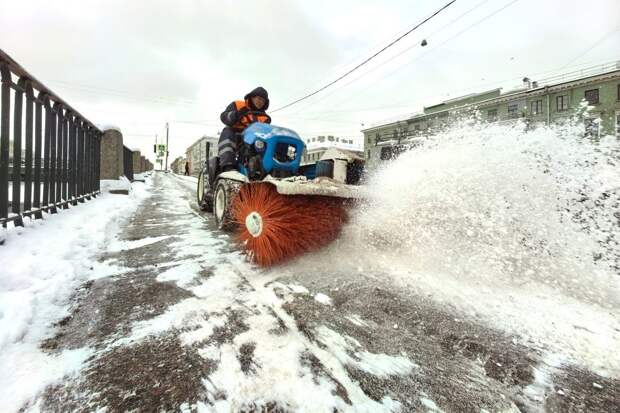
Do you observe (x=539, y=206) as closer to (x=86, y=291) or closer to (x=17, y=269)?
(x=86, y=291)

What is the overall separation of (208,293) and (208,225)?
9.75 feet

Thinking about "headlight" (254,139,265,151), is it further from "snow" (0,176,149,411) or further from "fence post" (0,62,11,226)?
"fence post" (0,62,11,226)

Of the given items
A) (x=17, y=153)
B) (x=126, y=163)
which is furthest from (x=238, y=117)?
(x=126, y=163)

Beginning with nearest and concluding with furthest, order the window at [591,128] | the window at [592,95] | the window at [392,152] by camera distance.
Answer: the window at [591,128] < the window at [392,152] < the window at [592,95]

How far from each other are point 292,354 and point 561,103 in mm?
34576

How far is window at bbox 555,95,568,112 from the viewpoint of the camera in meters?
25.3

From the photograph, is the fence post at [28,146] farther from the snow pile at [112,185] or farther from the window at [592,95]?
the window at [592,95]

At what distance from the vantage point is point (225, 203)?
4.08 meters

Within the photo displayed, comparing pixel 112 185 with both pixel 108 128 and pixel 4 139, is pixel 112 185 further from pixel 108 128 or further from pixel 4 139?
pixel 4 139

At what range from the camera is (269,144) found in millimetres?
3658

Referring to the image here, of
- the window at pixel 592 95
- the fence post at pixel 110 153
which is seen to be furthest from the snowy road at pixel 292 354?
the window at pixel 592 95

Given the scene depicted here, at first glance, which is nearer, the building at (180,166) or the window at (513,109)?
the window at (513,109)

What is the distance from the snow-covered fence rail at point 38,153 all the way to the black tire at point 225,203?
7.30 ft

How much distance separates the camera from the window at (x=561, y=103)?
25.3 metres
